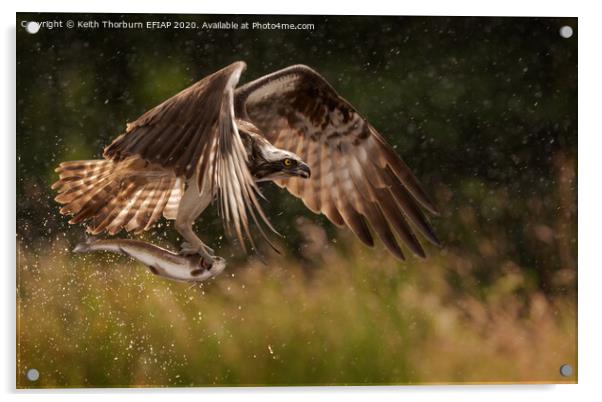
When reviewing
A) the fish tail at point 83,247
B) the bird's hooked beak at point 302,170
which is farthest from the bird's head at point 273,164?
the fish tail at point 83,247

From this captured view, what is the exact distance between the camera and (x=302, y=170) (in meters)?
2.34

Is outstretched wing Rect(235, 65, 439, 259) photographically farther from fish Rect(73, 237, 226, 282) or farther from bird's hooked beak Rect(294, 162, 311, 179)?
fish Rect(73, 237, 226, 282)

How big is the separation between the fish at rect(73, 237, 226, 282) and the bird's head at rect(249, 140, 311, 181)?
29cm

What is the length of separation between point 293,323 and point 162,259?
43 cm

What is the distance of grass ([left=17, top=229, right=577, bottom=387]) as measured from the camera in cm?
239

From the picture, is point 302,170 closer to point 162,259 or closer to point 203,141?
point 203,141

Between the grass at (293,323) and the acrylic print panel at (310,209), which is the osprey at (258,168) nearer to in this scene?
the acrylic print panel at (310,209)

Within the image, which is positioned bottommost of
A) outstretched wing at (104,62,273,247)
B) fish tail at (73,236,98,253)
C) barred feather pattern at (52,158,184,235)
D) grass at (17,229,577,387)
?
grass at (17,229,577,387)

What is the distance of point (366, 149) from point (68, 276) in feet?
3.13

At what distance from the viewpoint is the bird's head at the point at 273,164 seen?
2.31 m

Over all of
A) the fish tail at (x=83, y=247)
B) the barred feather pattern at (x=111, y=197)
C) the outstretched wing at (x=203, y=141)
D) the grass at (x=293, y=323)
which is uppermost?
the outstretched wing at (x=203, y=141)

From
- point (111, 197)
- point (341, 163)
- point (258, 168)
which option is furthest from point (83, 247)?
point (341, 163)

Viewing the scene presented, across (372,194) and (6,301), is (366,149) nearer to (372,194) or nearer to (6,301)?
(372,194)

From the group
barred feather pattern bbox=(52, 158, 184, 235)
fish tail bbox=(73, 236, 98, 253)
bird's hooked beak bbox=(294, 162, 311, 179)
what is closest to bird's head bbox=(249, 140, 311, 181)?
bird's hooked beak bbox=(294, 162, 311, 179)
